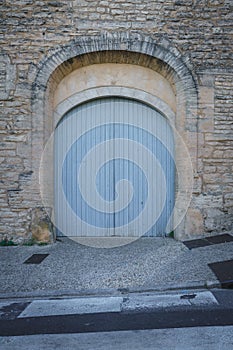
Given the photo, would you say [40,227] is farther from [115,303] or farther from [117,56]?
[117,56]

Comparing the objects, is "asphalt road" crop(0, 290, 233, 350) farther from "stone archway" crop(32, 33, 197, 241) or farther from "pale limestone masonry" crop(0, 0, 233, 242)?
"stone archway" crop(32, 33, 197, 241)

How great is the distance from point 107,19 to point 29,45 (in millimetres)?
1672

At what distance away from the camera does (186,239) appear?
19.9 ft

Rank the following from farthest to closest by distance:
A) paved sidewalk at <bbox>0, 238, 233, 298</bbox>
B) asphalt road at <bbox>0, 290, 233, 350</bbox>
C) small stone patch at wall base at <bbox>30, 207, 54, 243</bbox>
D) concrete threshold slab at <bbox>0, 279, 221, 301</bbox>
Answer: small stone patch at wall base at <bbox>30, 207, 54, 243</bbox> → paved sidewalk at <bbox>0, 238, 233, 298</bbox> → concrete threshold slab at <bbox>0, 279, 221, 301</bbox> → asphalt road at <bbox>0, 290, 233, 350</bbox>

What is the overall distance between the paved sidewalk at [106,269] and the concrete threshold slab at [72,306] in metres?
0.20

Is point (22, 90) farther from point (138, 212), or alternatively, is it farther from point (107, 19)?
point (138, 212)

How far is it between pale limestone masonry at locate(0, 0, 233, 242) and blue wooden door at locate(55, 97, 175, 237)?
2.07ft

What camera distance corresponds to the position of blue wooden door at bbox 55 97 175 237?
667 centimetres

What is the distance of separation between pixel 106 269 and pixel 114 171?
2.66 metres

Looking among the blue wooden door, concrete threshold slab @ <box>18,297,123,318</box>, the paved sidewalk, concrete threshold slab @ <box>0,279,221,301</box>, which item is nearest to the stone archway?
the blue wooden door

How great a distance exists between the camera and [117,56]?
627 centimetres

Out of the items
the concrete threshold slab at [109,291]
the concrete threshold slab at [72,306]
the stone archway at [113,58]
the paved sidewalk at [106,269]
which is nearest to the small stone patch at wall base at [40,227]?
the paved sidewalk at [106,269]

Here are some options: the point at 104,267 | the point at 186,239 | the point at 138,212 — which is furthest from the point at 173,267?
the point at 138,212

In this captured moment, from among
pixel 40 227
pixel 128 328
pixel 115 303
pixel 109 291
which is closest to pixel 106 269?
pixel 109 291
